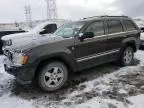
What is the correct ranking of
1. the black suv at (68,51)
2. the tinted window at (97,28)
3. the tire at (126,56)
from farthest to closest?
the tire at (126,56) → the tinted window at (97,28) → the black suv at (68,51)

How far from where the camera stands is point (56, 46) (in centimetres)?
473

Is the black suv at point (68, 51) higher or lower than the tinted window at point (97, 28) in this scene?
lower

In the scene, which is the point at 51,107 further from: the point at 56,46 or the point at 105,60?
the point at 105,60

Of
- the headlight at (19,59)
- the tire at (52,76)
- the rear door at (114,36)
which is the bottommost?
the tire at (52,76)

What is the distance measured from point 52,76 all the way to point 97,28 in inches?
77.2

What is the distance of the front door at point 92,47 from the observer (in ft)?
16.9

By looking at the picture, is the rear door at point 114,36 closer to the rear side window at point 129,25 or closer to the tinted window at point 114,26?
the tinted window at point 114,26

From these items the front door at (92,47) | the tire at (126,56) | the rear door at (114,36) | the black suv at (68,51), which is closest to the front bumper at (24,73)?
the black suv at (68,51)

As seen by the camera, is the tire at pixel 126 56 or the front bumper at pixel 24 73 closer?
the front bumper at pixel 24 73

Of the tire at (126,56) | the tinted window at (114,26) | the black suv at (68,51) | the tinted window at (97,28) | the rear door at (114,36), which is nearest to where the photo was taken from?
the black suv at (68,51)

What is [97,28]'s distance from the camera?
18.7 ft

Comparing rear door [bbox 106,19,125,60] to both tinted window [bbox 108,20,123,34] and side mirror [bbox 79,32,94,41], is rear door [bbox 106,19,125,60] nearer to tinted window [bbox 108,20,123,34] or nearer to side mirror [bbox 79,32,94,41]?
tinted window [bbox 108,20,123,34]

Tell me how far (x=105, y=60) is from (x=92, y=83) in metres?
0.99

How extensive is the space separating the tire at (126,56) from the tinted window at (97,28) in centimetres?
125
